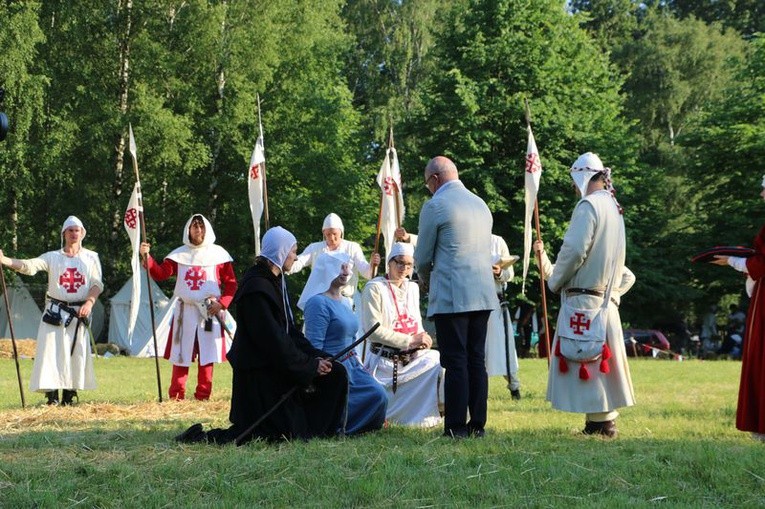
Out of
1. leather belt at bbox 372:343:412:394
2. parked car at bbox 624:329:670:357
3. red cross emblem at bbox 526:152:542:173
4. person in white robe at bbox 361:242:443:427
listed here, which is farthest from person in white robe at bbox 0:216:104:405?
parked car at bbox 624:329:670:357

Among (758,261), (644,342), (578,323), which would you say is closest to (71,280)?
(578,323)

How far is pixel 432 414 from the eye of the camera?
8539mm

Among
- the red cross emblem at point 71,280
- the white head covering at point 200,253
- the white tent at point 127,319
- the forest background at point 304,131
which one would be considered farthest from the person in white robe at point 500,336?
the white tent at point 127,319

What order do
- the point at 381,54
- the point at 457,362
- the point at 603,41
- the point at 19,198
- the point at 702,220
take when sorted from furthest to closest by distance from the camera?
the point at 603,41 < the point at 381,54 < the point at 702,220 < the point at 19,198 < the point at 457,362

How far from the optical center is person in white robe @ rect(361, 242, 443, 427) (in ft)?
28.1

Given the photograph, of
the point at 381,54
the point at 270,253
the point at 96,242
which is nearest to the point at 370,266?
the point at 270,253

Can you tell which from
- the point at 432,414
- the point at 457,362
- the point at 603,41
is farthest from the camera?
the point at 603,41

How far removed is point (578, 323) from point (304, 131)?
83.8 feet

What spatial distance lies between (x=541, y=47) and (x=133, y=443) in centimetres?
2475

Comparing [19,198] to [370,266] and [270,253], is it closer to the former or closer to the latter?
[370,266]

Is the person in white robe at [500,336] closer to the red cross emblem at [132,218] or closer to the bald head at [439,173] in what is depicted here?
the bald head at [439,173]

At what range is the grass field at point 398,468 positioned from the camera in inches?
213

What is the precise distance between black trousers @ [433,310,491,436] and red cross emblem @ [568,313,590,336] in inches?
23.2

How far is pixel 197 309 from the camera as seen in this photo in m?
11.3
